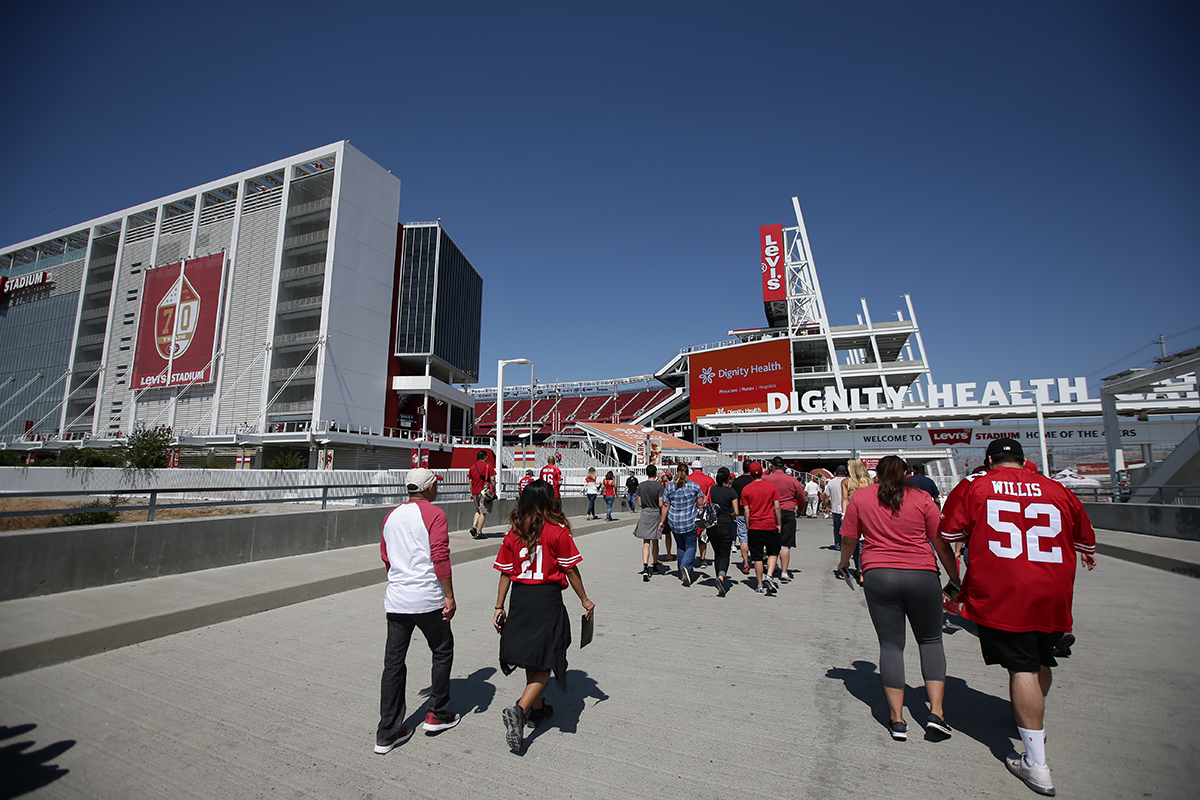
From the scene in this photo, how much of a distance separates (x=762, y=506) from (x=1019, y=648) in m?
4.91

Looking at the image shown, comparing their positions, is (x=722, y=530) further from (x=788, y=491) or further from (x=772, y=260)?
(x=772, y=260)

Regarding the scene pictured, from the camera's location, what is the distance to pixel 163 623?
548 cm

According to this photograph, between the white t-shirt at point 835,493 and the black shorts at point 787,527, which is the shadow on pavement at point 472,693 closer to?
the black shorts at point 787,527

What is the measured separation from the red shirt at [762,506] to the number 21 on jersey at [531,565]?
5.20 m

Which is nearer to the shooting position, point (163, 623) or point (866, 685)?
point (866, 685)

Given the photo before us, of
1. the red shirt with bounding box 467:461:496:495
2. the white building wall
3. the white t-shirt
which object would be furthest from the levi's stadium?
the white t-shirt

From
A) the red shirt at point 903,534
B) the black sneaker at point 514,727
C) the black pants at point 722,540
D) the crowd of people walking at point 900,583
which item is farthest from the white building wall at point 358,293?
the red shirt at point 903,534

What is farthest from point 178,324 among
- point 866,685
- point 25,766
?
point 866,685

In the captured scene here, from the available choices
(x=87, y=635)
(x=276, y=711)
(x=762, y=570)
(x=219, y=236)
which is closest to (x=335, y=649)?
(x=276, y=711)

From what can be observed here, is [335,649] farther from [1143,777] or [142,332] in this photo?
[142,332]

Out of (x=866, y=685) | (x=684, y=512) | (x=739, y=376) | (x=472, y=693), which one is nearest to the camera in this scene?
(x=472, y=693)

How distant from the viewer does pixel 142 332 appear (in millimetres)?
45906

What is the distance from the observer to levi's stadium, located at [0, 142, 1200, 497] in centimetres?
4050

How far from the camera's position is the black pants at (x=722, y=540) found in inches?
316
